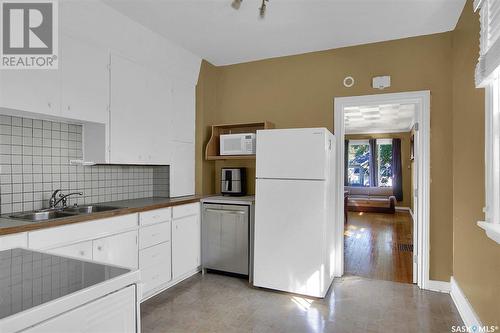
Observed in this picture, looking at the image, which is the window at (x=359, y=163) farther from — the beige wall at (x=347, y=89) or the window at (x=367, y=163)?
the beige wall at (x=347, y=89)

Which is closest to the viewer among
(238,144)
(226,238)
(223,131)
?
(226,238)

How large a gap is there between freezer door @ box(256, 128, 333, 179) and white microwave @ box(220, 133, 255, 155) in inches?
21.3

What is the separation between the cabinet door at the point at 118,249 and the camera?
7.97ft

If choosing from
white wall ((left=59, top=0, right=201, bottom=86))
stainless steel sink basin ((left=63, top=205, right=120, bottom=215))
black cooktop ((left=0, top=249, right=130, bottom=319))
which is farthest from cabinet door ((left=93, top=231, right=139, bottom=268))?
white wall ((left=59, top=0, right=201, bottom=86))

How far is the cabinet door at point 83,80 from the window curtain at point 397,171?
9.04 m

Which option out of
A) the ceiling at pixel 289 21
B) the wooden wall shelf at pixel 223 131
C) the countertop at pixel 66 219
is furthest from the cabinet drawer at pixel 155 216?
the ceiling at pixel 289 21

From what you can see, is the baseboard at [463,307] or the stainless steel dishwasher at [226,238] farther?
the stainless steel dishwasher at [226,238]

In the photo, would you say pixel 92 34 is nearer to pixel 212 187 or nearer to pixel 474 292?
pixel 212 187

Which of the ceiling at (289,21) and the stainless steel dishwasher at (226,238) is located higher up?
the ceiling at (289,21)

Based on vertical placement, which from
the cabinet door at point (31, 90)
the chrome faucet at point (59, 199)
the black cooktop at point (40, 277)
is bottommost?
the black cooktop at point (40, 277)

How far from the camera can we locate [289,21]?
118 inches

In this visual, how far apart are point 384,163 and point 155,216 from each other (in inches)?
354

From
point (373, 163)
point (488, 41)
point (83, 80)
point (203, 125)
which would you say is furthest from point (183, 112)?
point (373, 163)

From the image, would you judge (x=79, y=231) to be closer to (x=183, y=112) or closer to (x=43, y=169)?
(x=43, y=169)
